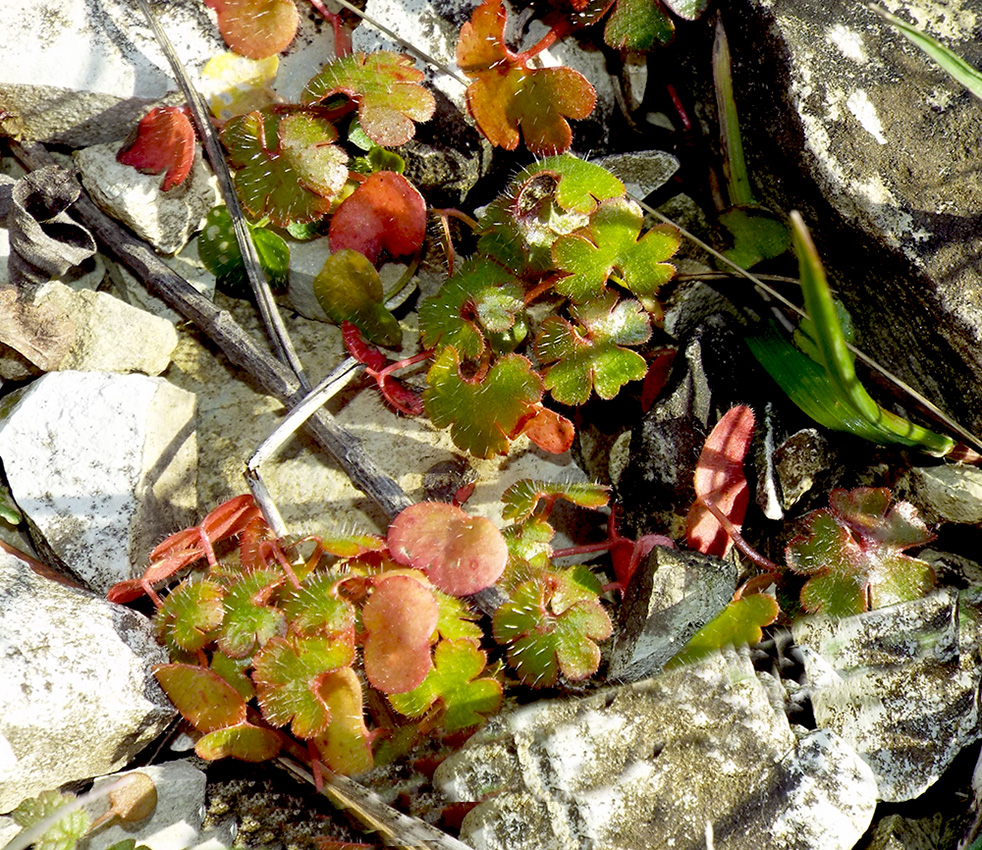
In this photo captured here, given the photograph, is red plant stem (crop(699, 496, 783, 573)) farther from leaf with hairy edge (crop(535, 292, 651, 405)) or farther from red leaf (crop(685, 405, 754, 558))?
leaf with hairy edge (crop(535, 292, 651, 405))

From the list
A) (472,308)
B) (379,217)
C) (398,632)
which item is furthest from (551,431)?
(379,217)

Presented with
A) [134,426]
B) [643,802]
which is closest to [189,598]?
[134,426]

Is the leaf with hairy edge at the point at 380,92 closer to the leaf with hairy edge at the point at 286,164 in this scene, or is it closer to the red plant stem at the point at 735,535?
the leaf with hairy edge at the point at 286,164

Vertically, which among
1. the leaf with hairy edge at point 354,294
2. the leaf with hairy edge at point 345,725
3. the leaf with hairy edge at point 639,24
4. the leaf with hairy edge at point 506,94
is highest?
the leaf with hairy edge at point 639,24

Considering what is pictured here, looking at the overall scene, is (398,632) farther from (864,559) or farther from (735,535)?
(864,559)

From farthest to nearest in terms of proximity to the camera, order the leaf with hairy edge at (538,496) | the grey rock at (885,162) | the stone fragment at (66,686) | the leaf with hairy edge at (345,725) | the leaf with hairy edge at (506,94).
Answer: the leaf with hairy edge at (506,94)
the leaf with hairy edge at (538,496)
the grey rock at (885,162)
the leaf with hairy edge at (345,725)
the stone fragment at (66,686)

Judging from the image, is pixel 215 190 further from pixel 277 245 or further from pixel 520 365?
pixel 520 365

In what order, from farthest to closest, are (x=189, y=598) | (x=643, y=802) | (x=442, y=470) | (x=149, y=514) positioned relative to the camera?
1. (x=442, y=470)
2. (x=149, y=514)
3. (x=189, y=598)
4. (x=643, y=802)

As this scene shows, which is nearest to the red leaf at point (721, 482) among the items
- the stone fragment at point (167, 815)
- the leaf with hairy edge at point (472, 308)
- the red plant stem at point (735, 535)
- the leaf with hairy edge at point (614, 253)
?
the red plant stem at point (735, 535)
